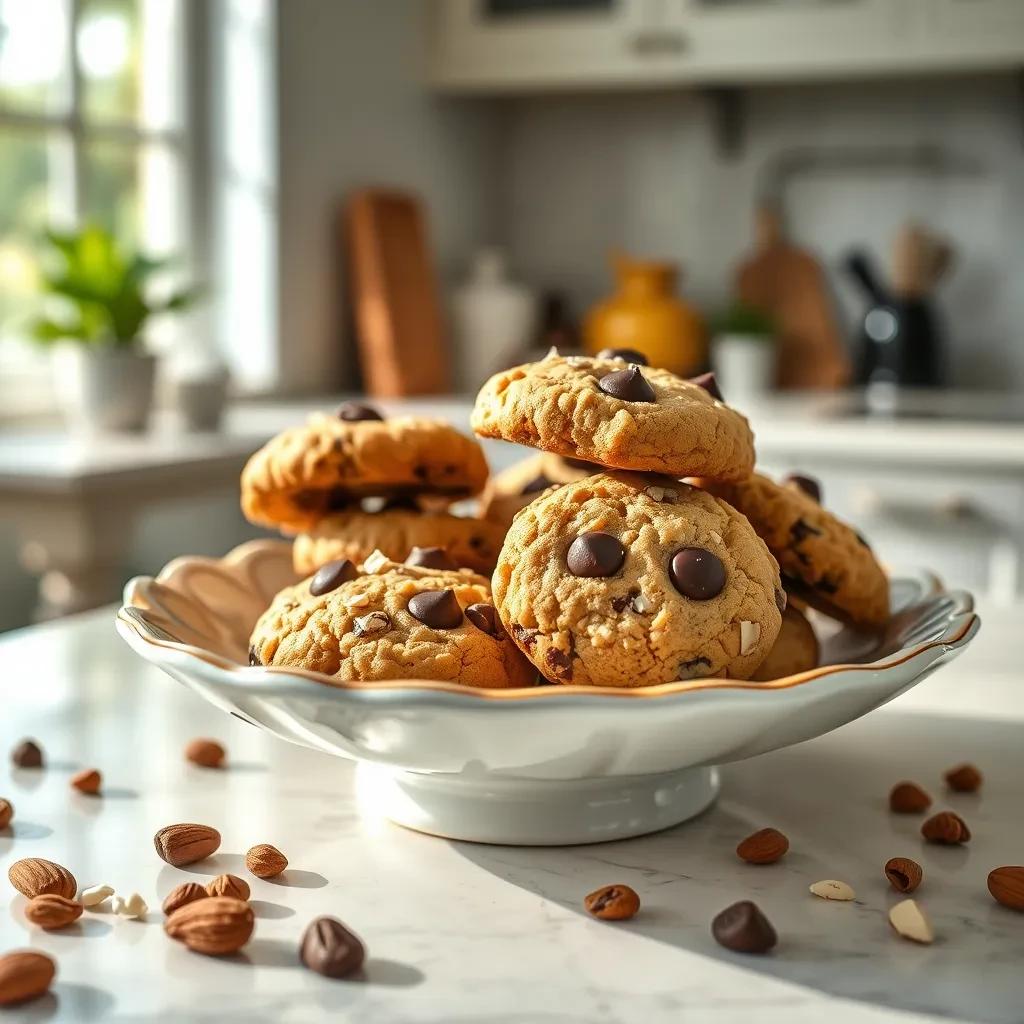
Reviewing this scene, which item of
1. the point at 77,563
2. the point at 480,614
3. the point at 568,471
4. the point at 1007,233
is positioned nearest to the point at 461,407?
the point at 77,563

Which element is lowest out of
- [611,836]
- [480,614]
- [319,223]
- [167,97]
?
[611,836]

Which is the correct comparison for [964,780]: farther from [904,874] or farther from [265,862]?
[265,862]

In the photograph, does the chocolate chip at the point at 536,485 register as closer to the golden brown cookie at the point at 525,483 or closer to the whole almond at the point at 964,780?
the golden brown cookie at the point at 525,483

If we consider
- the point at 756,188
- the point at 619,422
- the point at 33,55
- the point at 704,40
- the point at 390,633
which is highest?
the point at 704,40

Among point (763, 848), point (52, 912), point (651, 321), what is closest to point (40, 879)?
point (52, 912)

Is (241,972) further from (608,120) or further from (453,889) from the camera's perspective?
(608,120)

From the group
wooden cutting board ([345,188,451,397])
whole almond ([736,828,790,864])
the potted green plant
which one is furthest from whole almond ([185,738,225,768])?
wooden cutting board ([345,188,451,397])
